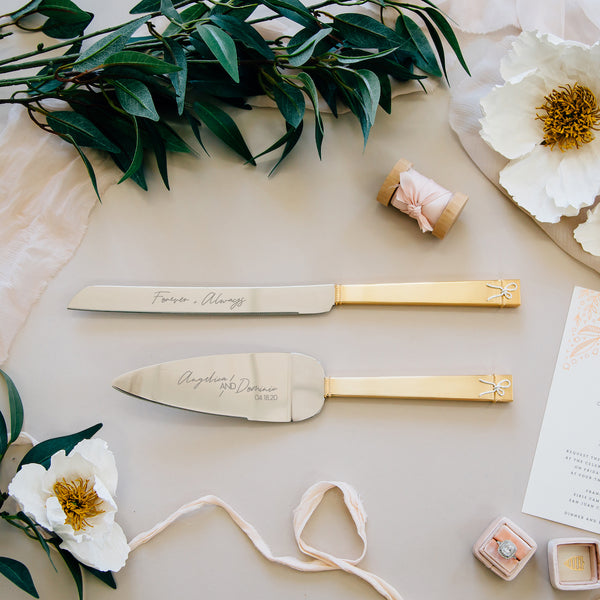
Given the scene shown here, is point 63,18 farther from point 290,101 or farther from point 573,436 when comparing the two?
point 573,436

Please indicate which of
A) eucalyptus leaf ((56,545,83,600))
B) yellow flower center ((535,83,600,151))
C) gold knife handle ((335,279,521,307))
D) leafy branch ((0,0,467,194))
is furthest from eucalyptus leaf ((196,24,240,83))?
eucalyptus leaf ((56,545,83,600))

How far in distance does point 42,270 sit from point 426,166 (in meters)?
0.62

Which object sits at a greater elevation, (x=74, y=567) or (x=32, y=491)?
(x=32, y=491)

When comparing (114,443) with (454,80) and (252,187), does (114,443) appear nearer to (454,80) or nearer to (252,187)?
(252,187)

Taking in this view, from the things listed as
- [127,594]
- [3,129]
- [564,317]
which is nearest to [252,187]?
[3,129]

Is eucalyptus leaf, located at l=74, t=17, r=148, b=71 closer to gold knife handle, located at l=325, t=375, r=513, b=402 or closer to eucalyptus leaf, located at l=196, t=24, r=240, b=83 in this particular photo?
eucalyptus leaf, located at l=196, t=24, r=240, b=83

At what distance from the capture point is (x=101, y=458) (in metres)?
0.75

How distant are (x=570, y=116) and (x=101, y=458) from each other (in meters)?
0.82

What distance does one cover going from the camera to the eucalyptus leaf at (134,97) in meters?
0.71

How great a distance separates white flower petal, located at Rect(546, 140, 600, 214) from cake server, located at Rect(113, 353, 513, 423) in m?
0.27

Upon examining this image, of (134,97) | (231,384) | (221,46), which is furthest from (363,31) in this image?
(231,384)

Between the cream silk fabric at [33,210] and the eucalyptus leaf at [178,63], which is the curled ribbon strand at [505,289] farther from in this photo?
the cream silk fabric at [33,210]

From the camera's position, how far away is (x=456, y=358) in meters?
0.83

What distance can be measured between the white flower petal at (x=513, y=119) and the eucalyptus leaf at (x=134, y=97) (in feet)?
1.56
